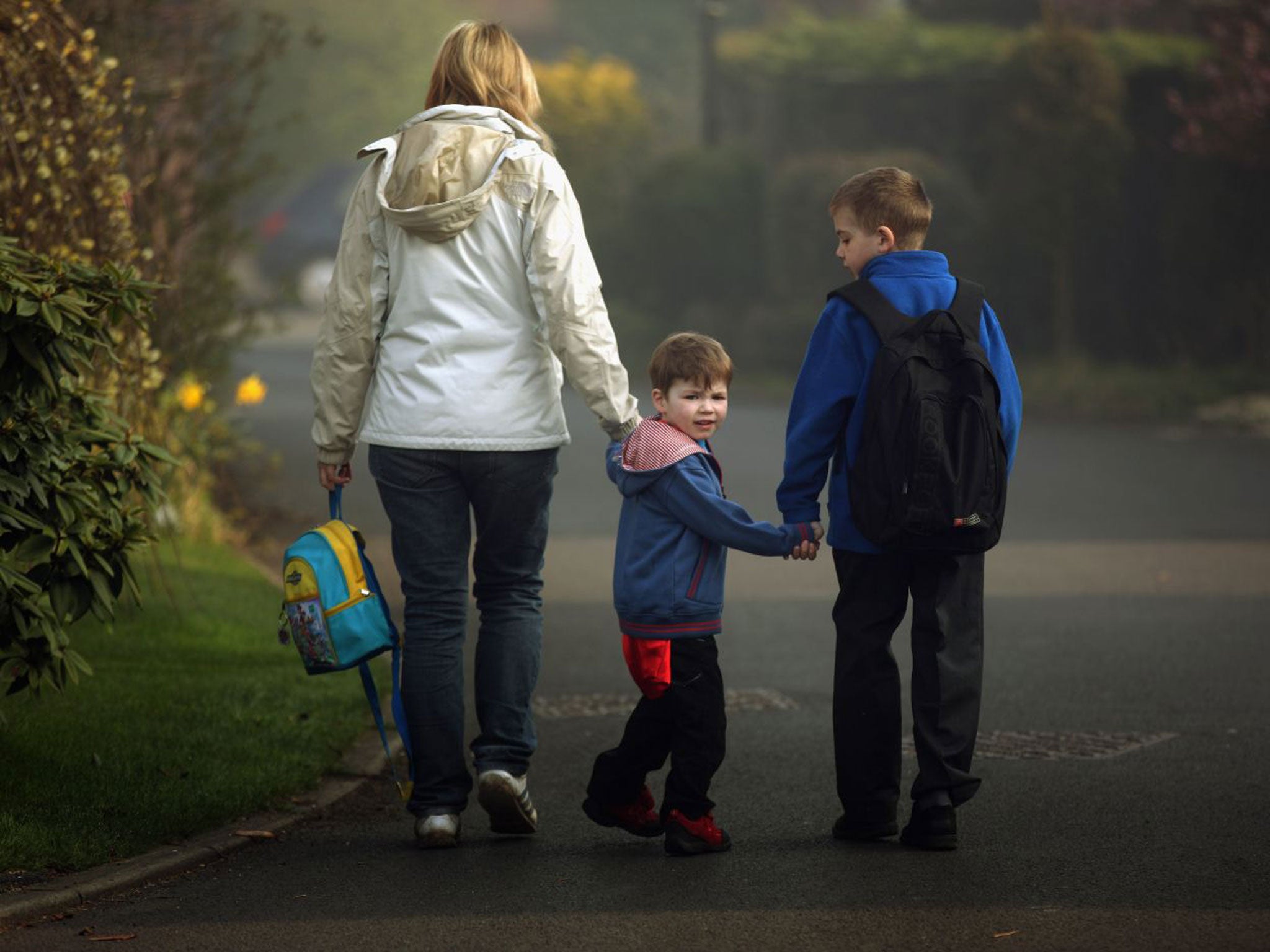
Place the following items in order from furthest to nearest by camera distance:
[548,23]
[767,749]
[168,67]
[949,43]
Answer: [548,23] → [949,43] → [168,67] → [767,749]

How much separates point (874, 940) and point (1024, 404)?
18.8 m

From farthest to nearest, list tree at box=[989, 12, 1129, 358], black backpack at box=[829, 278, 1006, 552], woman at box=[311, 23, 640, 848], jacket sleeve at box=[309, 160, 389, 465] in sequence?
tree at box=[989, 12, 1129, 358], jacket sleeve at box=[309, 160, 389, 465], woman at box=[311, 23, 640, 848], black backpack at box=[829, 278, 1006, 552]

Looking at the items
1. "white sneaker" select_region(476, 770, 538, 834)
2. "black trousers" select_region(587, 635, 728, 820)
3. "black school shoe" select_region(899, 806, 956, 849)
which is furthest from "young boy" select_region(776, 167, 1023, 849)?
"white sneaker" select_region(476, 770, 538, 834)

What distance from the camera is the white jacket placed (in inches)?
203

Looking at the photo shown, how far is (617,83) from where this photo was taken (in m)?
31.3

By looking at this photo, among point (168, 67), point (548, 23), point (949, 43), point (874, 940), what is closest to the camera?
point (874, 940)

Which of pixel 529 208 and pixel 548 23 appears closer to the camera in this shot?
pixel 529 208

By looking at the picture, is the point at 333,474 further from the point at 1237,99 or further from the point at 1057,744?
the point at 1237,99

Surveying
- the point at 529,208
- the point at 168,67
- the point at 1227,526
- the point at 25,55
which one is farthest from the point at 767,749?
the point at 1227,526

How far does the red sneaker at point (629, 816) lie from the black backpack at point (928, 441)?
3.01 feet

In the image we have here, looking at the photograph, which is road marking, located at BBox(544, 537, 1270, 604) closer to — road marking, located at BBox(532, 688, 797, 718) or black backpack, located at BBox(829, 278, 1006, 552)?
road marking, located at BBox(532, 688, 797, 718)

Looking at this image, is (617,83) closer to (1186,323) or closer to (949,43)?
(949,43)

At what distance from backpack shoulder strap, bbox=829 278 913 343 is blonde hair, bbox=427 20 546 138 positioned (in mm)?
923

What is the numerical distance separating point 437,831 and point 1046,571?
20.5 feet
